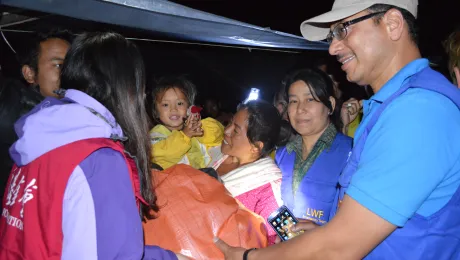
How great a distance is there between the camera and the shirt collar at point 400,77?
1456mm

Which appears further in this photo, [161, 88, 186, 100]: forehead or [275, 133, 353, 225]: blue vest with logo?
[161, 88, 186, 100]: forehead

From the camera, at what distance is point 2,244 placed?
141cm

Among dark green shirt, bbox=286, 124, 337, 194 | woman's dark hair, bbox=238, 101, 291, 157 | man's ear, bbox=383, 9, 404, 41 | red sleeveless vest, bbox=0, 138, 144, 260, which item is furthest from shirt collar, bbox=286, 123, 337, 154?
red sleeveless vest, bbox=0, 138, 144, 260

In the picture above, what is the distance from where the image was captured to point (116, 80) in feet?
4.93

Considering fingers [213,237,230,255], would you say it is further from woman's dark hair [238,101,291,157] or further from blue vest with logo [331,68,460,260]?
woman's dark hair [238,101,291,157]

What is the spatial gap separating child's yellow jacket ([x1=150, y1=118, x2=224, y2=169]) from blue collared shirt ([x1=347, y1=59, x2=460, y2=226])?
2.29 metres

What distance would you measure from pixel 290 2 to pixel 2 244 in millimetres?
8766

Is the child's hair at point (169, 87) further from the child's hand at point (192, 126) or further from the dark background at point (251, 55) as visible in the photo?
the dark background at point (251, 55)

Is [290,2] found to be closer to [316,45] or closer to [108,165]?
[316,45]

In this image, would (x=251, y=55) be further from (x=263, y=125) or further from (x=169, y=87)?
(x=263, y=125)

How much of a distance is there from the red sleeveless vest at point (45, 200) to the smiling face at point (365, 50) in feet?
3.37

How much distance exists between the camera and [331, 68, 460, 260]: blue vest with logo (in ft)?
4.37

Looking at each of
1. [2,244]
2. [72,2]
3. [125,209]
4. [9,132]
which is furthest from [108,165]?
[9,132]

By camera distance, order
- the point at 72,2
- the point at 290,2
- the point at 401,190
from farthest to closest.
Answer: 1. the point at 290,2
2. the point at 72,2
3. the point at 401,190
